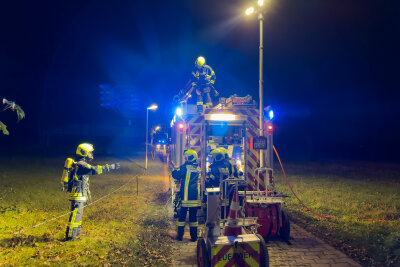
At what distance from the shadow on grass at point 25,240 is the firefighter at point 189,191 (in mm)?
2634

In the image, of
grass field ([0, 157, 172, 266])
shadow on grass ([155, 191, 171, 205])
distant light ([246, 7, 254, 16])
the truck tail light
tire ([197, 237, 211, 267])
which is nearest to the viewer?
tire ([197, 237, 211, 267])

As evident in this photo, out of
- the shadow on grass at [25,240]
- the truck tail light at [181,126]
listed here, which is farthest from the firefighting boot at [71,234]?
the truck tail light at [181,126]

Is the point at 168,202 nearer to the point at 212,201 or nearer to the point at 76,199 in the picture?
the point at 76,199

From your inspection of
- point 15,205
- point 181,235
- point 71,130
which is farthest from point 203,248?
point 71,130

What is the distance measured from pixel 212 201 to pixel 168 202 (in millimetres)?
5949

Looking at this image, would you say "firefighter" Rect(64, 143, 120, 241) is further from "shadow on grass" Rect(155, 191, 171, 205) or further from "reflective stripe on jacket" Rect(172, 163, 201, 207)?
"shadow on grass" Rect(155, 191, 171, 205)

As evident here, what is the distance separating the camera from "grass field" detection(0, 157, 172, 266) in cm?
478

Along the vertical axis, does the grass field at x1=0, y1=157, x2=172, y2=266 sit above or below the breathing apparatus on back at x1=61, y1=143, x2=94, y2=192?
below

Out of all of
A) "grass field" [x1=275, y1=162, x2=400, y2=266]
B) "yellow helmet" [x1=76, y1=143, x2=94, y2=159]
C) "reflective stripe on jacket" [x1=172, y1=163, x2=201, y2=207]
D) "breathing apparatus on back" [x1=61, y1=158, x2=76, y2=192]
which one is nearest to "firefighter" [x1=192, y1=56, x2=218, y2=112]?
"reflective stripe on jacket" [x1=172, y1=163, x2=201, y2=207]

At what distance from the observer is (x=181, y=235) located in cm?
589

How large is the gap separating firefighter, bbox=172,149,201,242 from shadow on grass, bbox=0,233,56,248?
2.63 m

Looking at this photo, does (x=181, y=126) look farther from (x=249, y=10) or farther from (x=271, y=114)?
(x=249, y=10)

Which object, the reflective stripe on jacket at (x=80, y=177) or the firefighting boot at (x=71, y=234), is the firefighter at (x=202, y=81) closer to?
the reflective stripe on jacket at (x=80, y=177)

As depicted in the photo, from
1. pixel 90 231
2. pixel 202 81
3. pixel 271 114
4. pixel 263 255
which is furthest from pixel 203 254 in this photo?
pixel 202 81
